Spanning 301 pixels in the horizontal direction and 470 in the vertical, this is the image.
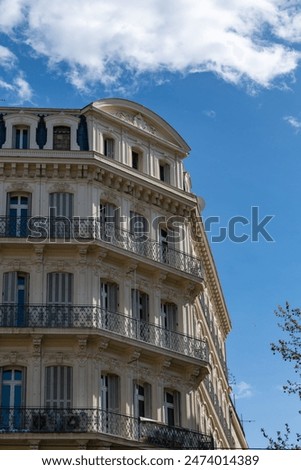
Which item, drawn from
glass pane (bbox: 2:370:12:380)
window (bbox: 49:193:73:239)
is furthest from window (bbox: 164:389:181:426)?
window (bbox: 49:193:73:239)

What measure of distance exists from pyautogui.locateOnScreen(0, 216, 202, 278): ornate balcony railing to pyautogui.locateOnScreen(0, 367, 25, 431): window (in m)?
5.04

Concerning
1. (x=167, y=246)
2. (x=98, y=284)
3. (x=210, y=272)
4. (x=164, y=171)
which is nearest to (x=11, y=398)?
(x=98, y=284)

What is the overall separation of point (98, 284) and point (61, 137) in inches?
250

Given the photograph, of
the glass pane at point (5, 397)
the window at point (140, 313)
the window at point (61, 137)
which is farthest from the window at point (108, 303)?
the window at point (61, 137)

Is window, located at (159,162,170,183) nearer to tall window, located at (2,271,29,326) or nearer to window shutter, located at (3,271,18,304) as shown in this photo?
tall window, located at (2,271,29,326)

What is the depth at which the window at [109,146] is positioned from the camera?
4100 cm

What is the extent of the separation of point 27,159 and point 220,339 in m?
20.9

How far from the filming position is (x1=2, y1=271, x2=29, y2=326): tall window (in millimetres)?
36750

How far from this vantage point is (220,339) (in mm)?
56156
